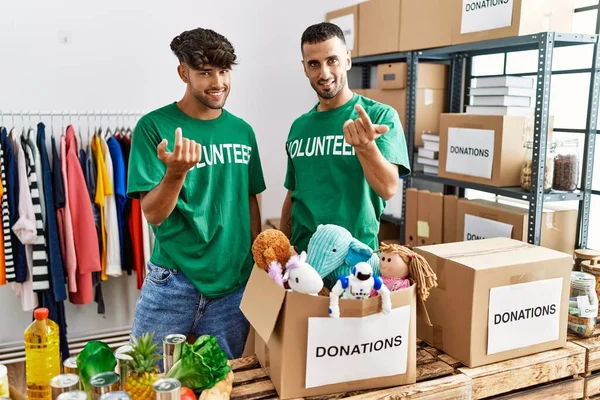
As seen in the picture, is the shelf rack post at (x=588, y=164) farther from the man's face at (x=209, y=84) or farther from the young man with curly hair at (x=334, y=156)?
the man's face at (x=209, y=84)

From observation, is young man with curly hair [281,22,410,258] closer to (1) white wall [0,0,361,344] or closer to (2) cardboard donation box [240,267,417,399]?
(2) cardboard donation box [240,267,417,399]

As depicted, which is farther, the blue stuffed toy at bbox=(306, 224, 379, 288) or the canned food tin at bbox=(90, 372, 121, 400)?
the blue stuffed toy at bbox=(306, 224, 379, 288)

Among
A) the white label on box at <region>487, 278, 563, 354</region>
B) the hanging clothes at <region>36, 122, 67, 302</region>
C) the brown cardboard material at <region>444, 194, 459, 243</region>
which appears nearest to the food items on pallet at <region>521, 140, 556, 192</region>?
the brown cardboard material at <region>444, 194, 459, 243</region>

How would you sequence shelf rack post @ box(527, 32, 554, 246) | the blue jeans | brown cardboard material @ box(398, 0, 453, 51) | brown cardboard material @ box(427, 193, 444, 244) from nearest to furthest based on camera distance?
the blue jeans → shelf rack post @ box(527, 32, 554, 246) → brown cardboard material @ box(398, 0, 453, 51) → brown cardboard material @ box(427, 193, 444, 244)

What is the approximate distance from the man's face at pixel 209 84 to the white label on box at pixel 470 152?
1271 millimetres

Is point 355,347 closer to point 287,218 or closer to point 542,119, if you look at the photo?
point 287,218

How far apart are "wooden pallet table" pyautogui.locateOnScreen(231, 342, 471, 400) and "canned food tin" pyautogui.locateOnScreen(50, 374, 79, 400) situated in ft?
1.21

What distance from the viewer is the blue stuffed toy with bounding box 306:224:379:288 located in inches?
49.5

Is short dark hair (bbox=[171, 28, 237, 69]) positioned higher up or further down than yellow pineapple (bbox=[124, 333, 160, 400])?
higher up

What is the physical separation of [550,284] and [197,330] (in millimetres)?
1060

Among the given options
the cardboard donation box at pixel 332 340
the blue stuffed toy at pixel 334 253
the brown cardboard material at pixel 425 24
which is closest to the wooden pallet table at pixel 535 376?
the cardboard donation box at pixel 332 340

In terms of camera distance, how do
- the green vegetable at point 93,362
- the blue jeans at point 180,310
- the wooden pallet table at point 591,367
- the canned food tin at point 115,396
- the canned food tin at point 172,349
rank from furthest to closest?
1. the blue jeans at point 180,310
2. the wooden pallet table at point 591,367
3. the canned food tin at point 172,349
4. the green vegetable at point 93,362
5. the canned food tin at point 115,396

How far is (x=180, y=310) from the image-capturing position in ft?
5.45

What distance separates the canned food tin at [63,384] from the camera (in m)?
1.00
